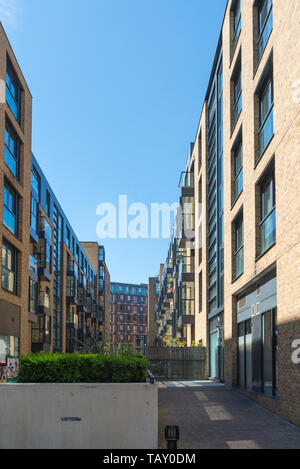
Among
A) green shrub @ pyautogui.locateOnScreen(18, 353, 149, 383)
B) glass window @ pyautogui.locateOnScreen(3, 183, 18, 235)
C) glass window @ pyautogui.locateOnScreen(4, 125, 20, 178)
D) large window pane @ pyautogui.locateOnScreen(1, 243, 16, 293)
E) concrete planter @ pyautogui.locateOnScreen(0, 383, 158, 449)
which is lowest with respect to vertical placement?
concrete planter @ pyautogui.locateOnScreen(0, 383, 158, 449)

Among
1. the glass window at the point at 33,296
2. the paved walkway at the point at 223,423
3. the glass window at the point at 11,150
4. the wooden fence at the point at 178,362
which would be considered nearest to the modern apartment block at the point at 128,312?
the glass window at the point at 33,296

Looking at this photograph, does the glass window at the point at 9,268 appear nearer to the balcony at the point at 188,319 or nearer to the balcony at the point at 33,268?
the balcony at the point at 33,268

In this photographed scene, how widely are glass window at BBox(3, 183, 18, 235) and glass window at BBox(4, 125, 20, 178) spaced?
1007mm

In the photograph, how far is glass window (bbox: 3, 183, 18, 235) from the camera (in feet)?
80.5

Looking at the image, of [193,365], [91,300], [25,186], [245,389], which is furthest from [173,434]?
[91,300]

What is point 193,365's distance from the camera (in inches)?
1276

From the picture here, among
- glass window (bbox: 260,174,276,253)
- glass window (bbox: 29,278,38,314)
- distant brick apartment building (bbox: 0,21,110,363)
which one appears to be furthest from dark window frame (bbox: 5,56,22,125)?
glass window (bbox: 260,174,276,253)

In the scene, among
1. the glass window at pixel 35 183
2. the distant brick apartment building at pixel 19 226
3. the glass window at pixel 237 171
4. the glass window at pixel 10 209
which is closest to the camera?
the glass window at pixel 237 171

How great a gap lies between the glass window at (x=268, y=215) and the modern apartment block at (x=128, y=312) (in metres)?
122

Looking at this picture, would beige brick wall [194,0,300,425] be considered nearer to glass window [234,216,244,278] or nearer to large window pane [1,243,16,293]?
glass window [234,216,244,278]

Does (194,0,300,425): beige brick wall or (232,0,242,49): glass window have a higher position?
(232,0,242,49): glass window

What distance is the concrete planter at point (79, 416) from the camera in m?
9.64

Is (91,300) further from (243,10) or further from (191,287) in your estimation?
(243,10)
